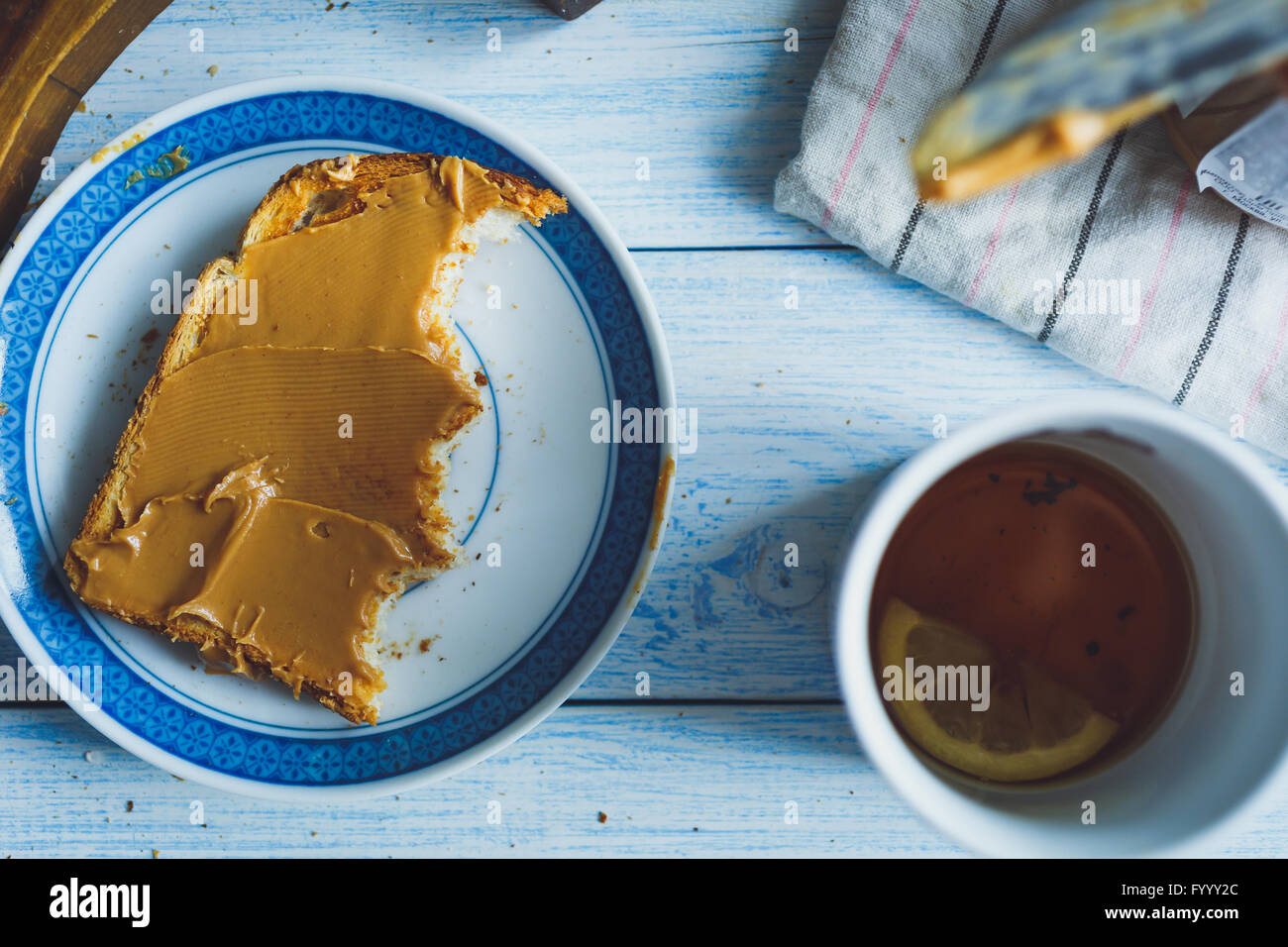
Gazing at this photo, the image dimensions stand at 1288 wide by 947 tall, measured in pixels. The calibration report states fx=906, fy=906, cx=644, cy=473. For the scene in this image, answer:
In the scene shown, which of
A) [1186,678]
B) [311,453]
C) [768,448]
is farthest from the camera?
Answer: [768,448]

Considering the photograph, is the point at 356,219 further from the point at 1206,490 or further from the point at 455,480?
the point at 1206,490

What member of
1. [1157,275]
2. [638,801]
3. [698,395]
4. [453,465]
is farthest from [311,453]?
[1157,275]

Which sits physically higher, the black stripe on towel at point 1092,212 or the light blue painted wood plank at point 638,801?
the black stripe on towel at point 1092,212

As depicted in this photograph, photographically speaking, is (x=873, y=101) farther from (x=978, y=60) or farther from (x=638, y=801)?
(x=638, y=801)

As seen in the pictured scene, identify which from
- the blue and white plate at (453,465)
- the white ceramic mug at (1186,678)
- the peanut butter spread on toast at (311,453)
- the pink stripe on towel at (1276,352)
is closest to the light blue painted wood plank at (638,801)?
the blue and white plate at (453,465)

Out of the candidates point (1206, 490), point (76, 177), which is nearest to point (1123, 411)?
point (1206, 490)

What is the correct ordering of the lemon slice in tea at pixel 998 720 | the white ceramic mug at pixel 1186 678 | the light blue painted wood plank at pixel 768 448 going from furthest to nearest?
the light blue painted wood plank at pixel 768 448 → the lemon slice in tea at pixel 998 720 → the white ceramic mug at pixel 1186 678

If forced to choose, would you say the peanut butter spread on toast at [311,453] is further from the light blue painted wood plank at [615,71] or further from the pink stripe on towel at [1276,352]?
the pink stripe on towel at [1276,352]

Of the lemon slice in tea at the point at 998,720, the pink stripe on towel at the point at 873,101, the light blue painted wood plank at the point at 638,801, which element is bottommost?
the light blue painted wood plank at the point at 638,801
